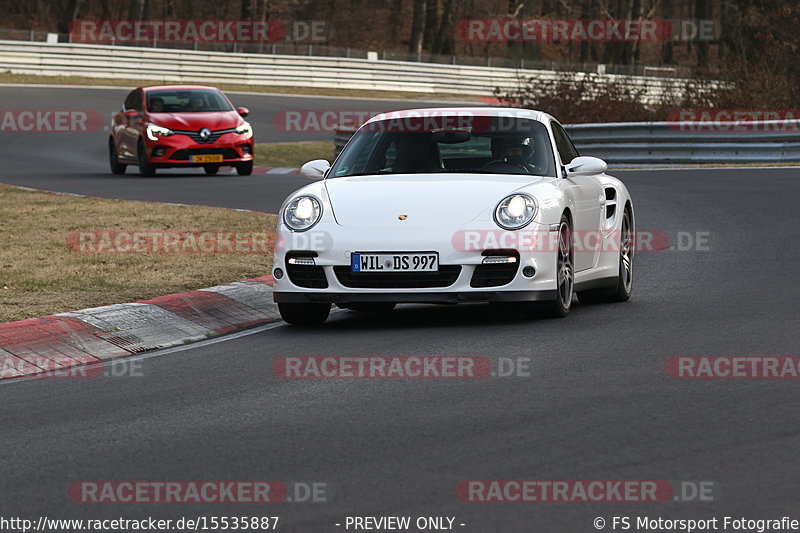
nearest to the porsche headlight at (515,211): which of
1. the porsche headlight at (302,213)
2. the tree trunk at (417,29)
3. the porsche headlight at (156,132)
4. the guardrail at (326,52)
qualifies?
the porsche headlight at (302,213)

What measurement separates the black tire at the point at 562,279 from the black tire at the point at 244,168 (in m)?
16.2

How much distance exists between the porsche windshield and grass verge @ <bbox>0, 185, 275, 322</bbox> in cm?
169

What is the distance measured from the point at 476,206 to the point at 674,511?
4.81 meters

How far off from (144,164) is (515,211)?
16.8 metres

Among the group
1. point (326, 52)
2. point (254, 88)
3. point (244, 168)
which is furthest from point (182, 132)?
point (326, 52)

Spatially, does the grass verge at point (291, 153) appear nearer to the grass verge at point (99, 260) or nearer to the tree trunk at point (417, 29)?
the grass verge at point (99, 260)

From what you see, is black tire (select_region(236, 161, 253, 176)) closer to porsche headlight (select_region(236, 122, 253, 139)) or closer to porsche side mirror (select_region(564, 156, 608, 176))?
porsche headlight (select_region(236, 122, 253, 139))

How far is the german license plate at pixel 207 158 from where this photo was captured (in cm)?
2545

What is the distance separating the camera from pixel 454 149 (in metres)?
10.7

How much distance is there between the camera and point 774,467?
18.4 feet

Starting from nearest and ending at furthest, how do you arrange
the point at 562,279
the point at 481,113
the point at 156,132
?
1. the point at 562,279
2. the point at 481,113
3. the point at 156,132

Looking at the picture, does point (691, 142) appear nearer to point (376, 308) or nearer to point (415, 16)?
point (376, 308)

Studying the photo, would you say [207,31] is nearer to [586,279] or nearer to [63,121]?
[63,121]

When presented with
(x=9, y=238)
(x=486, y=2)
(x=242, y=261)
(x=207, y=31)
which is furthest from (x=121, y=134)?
(x=486, y=2)
